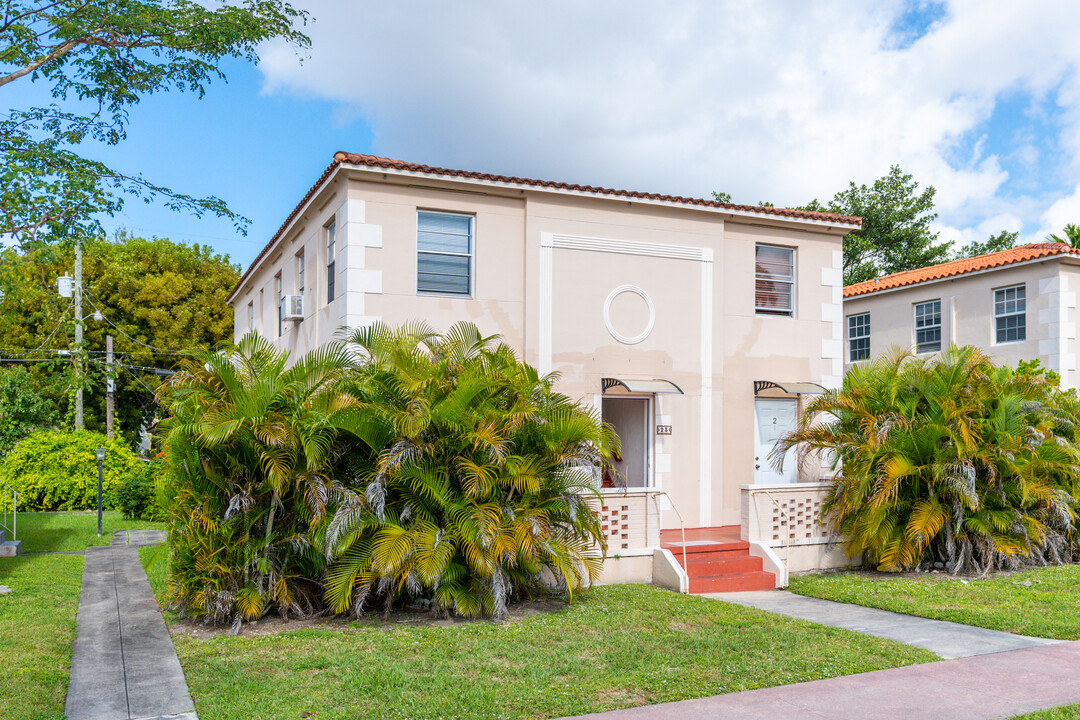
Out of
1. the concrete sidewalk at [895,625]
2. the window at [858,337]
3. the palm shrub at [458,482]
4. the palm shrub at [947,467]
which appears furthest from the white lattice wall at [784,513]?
the window at [858,337]

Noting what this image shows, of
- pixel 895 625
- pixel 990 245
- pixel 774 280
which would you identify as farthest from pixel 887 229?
pixel 895 625

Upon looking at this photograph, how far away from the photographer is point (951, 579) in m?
11.8

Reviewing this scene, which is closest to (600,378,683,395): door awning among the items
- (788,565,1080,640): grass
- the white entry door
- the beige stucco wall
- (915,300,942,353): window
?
the beige stucco wall

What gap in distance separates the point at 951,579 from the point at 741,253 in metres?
6.17

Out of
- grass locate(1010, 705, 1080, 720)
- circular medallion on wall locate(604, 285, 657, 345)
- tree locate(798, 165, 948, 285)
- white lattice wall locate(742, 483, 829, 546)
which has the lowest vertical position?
grass locate(1010, 705, 1080, 720)

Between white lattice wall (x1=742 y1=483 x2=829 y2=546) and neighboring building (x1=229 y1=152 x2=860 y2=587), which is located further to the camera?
neighboring building (x1=229 y1=152 x2=860 y2=587)

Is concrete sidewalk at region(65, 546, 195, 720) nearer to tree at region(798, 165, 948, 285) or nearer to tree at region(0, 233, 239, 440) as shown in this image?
tree at region(0, 233, 239, 440)

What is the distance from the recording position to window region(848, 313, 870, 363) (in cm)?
2402

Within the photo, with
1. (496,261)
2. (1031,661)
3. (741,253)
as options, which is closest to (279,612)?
(496,261)

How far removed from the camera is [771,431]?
14.8 meters

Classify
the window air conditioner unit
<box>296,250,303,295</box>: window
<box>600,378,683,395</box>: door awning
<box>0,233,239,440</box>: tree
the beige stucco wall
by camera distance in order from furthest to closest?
<box>0,233,239,440</box>: tree, <box>296,250,303,295</box>: window, the window air conditioner unit, <box>600,378,683,395</box>: door awning, the beige stucco wall

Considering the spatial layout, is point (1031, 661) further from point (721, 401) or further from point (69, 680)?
point (69, 680)

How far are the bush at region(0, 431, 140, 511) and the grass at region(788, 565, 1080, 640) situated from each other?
A: 675 inches

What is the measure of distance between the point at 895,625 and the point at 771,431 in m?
5.81
